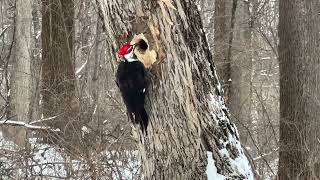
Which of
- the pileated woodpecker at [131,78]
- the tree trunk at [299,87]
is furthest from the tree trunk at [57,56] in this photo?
the pileated woodpecker at [131,78]

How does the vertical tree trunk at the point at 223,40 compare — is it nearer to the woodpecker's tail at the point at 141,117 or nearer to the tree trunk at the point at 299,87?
the tree trunk at the point at 299,87

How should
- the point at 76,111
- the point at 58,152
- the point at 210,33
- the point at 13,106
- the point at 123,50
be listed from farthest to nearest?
the point at 210,33 < the point at 13,106 < the point at 76,111 < the point at 58,152 < the point at 123,50

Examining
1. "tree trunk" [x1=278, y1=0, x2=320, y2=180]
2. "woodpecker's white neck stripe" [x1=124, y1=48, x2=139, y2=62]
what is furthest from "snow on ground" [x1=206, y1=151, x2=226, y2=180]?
"tree trunk" [x1=278, y1=0, x2=320, y2=180]

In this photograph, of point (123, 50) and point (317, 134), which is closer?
point (123, 50)

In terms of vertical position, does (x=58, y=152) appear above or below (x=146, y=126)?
below

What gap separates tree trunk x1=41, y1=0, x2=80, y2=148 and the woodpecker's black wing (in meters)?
4.67

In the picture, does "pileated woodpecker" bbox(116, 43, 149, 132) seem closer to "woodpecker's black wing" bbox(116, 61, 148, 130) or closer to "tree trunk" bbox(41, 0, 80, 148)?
"woodpecker's black wing" bbox(116, 61, 148, 130)

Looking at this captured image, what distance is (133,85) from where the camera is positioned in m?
3.28

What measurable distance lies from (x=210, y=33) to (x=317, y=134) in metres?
6.84

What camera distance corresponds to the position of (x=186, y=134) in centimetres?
336

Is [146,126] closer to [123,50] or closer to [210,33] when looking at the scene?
[123,50]

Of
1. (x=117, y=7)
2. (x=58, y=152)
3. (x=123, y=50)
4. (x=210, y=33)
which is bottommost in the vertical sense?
(x=58, y=152)

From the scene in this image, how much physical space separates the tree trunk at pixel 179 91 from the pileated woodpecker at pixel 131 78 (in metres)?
0.07

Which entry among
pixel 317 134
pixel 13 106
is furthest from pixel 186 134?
pixel 13 106
